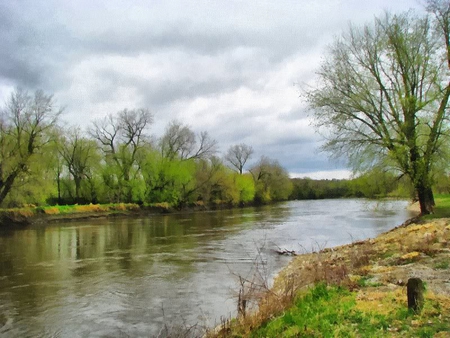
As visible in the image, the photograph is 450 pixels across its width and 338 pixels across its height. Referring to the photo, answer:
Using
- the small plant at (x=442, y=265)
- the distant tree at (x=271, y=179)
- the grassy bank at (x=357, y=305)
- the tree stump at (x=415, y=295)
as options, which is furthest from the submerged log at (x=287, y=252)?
the distant tree at (x=271, y=179)

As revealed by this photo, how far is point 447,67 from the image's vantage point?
21719 millimetres

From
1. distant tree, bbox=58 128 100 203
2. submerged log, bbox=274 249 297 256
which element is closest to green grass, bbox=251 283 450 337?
submerged log, bbox=274 249 297 256

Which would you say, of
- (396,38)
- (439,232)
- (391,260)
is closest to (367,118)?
(396,38)

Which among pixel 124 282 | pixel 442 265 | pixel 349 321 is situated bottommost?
pixel 124 282

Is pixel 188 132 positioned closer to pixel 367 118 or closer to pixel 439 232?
pixel 367 118

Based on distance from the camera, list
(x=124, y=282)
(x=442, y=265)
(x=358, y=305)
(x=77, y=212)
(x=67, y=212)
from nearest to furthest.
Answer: (x=358, y=305)
(x=442, y=265)
(x=124, y=282)
(x=67, y=212)
(x=77, y=212)

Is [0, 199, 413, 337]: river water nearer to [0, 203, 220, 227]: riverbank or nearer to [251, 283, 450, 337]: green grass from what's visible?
[251, 283, 450, 337]: green grass

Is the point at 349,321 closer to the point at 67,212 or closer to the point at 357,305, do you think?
the point at 357,305

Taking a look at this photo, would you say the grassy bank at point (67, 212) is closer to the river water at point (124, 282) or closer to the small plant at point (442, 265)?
the river water at point (124, 282)

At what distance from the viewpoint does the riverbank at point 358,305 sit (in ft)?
19.2

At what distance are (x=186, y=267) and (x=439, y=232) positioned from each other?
384 inches

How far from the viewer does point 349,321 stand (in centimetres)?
625

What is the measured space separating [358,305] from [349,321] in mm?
727

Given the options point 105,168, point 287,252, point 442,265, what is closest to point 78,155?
point 105,168
